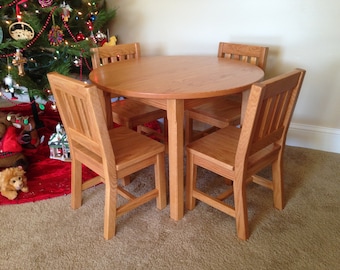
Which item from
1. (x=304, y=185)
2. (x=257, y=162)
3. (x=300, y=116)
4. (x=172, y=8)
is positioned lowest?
(x=304, y=185)

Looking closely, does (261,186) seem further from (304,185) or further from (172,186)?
(172,186)

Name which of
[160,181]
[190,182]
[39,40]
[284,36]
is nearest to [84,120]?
[160,181]

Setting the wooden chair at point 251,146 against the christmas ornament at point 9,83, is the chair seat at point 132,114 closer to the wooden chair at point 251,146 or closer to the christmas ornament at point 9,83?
the wooden chair at point 251,146

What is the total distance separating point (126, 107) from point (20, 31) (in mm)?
868

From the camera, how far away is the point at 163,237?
5.06ft

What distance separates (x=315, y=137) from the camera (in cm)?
238

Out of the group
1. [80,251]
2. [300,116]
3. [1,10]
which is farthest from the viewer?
[300,116]

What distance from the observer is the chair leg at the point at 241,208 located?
1413 millimetres

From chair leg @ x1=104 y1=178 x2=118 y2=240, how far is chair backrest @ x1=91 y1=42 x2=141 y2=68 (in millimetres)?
954

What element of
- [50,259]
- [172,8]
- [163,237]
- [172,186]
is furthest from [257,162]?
[172,8]

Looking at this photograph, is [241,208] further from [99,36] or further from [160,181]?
[99,36]

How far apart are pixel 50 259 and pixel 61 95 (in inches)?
31.4

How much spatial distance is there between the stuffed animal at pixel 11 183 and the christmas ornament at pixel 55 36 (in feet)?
3.09

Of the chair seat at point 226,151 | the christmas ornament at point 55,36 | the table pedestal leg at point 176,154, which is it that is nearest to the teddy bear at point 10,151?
the christmas ornament at point 55,36
